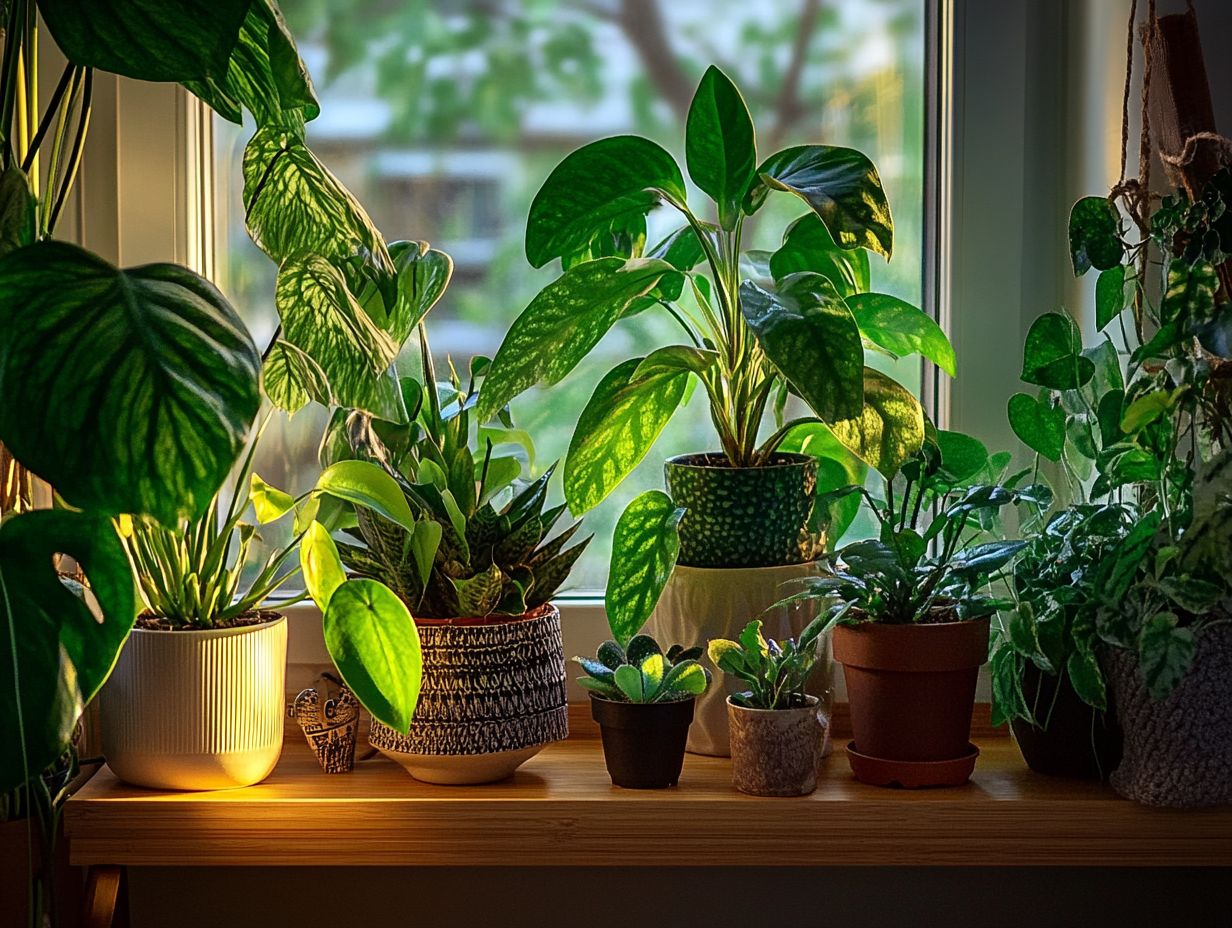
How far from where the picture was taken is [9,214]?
2.69 feet

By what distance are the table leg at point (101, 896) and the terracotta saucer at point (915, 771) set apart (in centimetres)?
71

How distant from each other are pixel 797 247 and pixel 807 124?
9.9 inches

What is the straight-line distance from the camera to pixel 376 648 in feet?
3.16

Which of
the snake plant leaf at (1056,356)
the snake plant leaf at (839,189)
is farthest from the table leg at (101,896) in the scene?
the snake plant leaf at (1056,356)

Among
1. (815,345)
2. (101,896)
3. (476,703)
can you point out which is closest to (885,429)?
(815,345)

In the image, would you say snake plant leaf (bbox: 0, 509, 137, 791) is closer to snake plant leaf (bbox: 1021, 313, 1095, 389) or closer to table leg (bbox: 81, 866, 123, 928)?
table leg (bbox: 81, 866, 123, 928)

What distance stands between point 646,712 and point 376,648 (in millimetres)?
292

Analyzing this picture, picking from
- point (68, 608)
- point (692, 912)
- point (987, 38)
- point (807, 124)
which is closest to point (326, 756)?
point (692, 912)

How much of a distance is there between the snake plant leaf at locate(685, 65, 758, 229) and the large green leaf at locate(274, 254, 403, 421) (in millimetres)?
348

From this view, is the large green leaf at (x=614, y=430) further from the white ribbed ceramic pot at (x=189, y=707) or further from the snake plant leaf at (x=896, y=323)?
the white ribbed ceramic pot at (x=189, y=707)

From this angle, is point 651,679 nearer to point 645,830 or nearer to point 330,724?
point 645,830

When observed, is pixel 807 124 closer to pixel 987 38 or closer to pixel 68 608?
pixel 987 38

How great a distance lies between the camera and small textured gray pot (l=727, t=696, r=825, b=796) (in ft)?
3.67

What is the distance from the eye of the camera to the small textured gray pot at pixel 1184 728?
1.05 m
